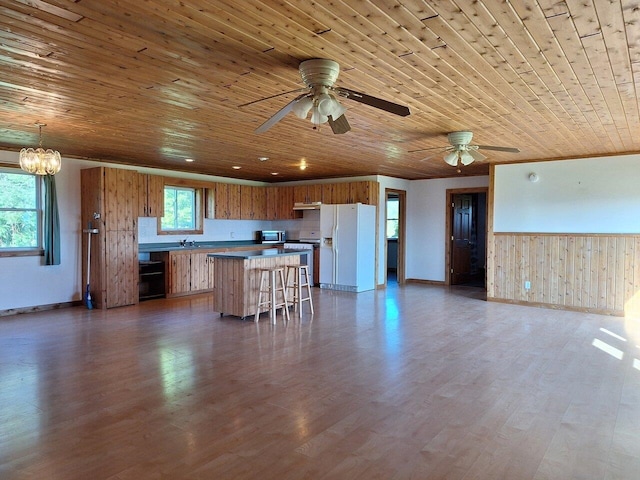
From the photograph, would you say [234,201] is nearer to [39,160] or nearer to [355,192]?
[355,192]

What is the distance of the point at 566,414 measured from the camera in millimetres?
3000

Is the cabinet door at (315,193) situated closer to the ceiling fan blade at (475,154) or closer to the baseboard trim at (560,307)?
the baseboard trim at (560,307)

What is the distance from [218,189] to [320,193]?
206 centimetres

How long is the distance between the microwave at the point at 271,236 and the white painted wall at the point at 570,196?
449cm

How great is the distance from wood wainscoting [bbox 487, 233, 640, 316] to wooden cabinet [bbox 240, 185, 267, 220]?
4.82 metres

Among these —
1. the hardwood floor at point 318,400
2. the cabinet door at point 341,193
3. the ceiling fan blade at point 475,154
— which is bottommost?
the hardwood floor at point 318,400

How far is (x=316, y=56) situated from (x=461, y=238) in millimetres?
7505

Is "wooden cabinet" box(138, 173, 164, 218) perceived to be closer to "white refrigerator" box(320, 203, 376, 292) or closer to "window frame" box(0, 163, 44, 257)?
"window frame" box(0, 163, 44, 257)

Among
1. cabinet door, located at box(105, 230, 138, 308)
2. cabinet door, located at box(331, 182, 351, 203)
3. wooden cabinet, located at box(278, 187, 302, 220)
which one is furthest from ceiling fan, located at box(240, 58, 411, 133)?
wooden cabinet, located at box(278, 187, 302, 220)

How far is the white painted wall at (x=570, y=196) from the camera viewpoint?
6383 mm

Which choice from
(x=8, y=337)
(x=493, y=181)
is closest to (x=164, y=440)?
(x=8, y=337)

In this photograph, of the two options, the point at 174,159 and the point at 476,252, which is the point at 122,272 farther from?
the point at 476,252

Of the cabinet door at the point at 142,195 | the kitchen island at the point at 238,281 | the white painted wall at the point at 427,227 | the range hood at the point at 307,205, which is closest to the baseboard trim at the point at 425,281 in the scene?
the white painted wall at the point at 427,227

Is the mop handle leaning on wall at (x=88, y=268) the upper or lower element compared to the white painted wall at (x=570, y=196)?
lower
